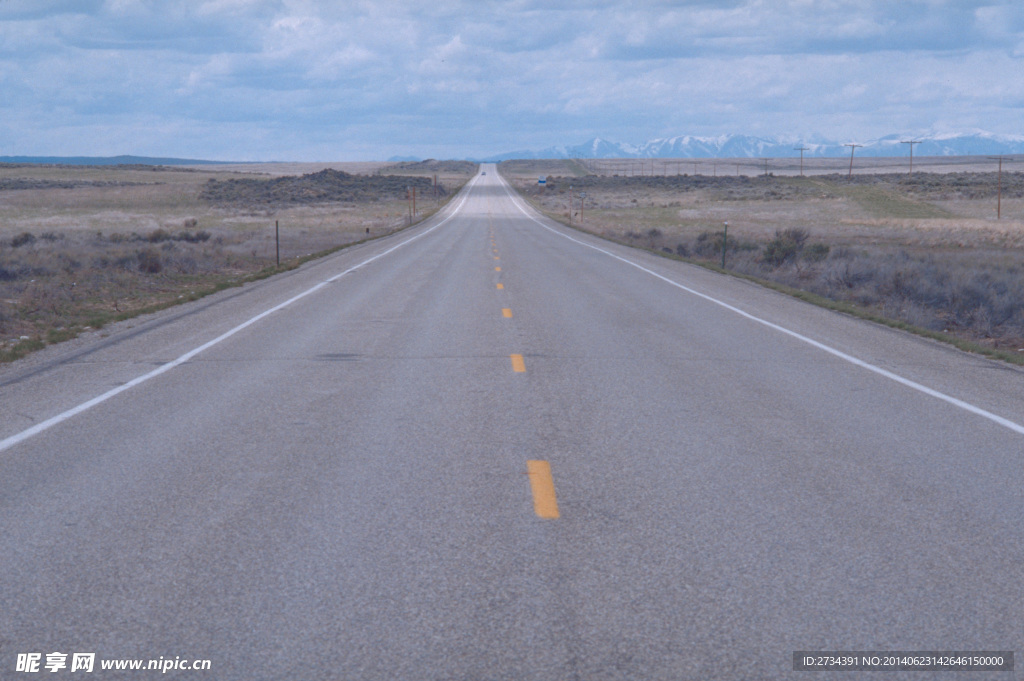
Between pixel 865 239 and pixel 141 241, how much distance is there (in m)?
34.4

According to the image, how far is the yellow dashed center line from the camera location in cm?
593

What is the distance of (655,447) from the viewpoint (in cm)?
746

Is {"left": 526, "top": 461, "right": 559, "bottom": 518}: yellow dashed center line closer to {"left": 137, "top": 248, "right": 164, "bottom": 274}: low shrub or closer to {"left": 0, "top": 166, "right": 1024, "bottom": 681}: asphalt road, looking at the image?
{"left": 0, "top": 166, "right": 1024, "bottom": 681}: asphalt road

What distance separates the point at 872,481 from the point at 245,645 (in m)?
4.48

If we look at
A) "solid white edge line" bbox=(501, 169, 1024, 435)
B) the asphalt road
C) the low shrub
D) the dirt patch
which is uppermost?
the dirt patch

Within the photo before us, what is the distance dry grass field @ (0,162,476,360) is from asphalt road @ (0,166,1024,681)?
5.74 m

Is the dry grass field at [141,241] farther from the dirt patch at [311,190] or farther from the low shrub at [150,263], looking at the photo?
the dirt patch at [311,190]

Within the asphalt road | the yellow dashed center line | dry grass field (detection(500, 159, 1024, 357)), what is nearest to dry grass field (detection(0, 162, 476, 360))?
the asphalt road

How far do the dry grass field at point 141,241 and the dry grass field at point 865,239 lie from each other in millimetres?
14504

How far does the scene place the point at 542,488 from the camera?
640cm

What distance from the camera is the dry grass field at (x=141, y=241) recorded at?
712 inches

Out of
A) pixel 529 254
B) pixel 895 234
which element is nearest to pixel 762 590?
pixel 529 254

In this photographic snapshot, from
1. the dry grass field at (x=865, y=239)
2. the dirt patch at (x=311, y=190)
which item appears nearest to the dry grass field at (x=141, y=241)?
the dirt patch at (x=311, y=190)

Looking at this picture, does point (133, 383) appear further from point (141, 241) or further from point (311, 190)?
point (311, 190)
